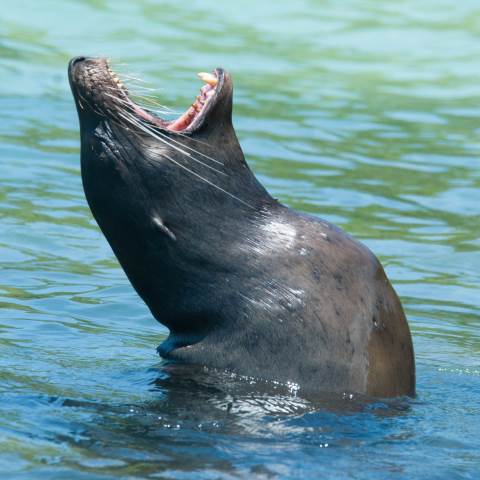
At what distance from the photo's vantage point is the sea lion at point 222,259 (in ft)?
19.4

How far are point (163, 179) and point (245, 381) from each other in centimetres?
89

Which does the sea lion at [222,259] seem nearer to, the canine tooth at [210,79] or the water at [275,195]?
the canine tooth at [210,79]

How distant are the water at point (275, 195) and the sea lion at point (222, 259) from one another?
16 cm

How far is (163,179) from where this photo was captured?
19.8ft

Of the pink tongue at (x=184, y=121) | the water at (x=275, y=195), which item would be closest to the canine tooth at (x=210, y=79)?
the pink tongue at (x=184, y=121)

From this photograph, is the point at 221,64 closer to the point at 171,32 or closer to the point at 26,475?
the point at 171,32

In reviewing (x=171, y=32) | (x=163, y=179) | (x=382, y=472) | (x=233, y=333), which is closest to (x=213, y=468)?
(x=382, y=472)

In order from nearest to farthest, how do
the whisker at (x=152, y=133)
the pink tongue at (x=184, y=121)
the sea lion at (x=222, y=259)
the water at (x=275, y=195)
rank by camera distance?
the water at (x=275, y=195), the sea lion at (x=222, y=259), the whisker at (x=152, y=133), the pink tongue at (x=184, y=121)

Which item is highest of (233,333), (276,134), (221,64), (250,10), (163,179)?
(250,10)

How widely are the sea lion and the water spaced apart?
0.51 feet

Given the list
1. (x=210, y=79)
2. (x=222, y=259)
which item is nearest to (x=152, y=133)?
(x=210, y=79)

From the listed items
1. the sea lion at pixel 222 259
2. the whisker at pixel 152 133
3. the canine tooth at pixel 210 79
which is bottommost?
the sea lion at pixel 222 259

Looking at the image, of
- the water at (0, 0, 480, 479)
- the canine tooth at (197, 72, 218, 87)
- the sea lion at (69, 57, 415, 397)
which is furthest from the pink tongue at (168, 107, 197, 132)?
the water at (0, 0, 480, 479)

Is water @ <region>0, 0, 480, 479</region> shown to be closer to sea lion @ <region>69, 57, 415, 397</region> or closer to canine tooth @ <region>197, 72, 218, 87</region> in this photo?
sea lion @ <region>69, 57, 415, 397</region>
